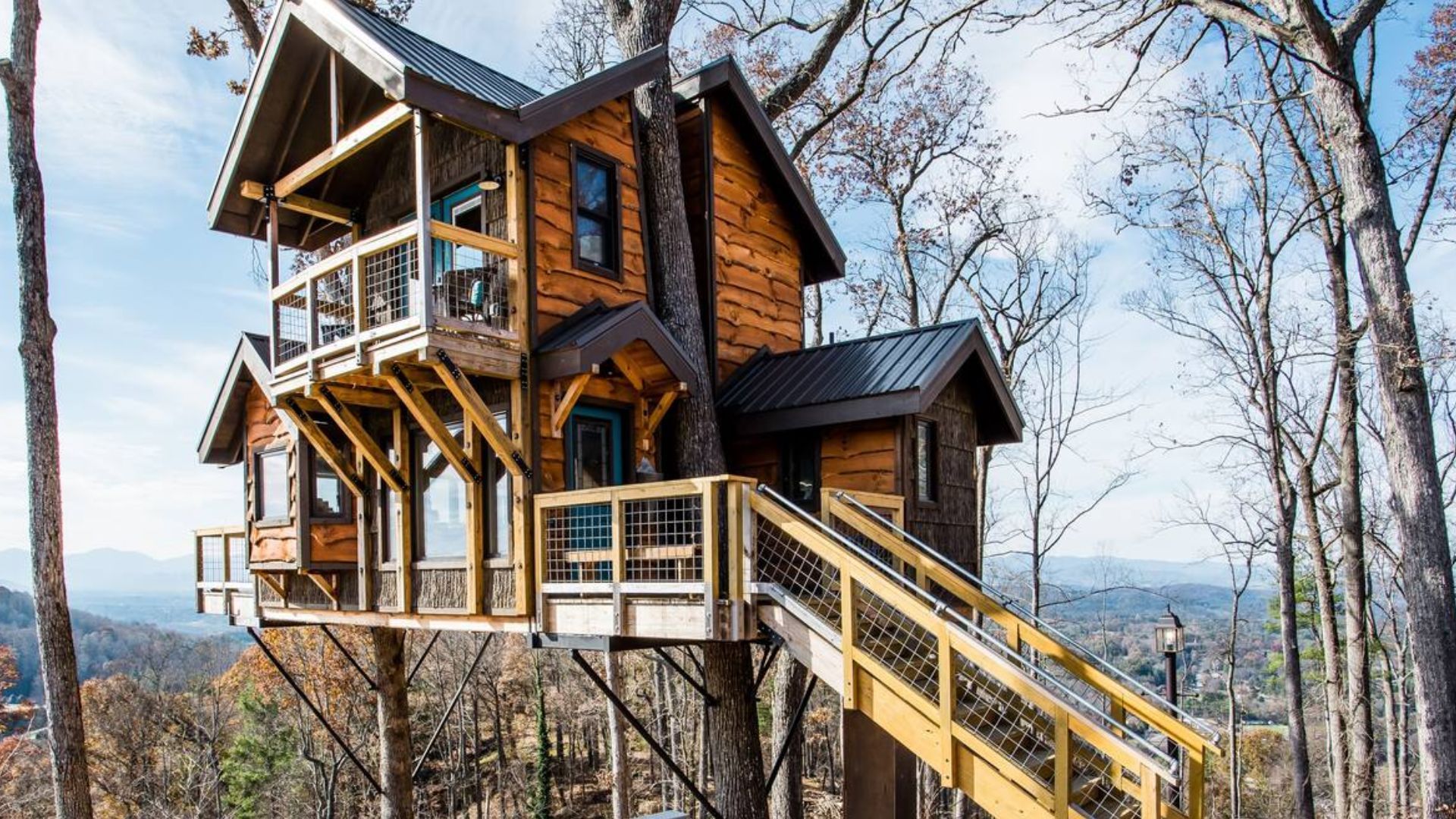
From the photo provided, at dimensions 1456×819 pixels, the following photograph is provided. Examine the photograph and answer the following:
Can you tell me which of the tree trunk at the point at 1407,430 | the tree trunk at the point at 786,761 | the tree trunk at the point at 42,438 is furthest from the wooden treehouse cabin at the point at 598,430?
the tree trunk at the point at 786,761

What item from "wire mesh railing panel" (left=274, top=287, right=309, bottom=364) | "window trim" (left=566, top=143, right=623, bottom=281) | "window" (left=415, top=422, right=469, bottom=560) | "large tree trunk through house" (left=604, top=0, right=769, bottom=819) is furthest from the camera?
"large tree trunk through house" (left=604, top=0, right=769, bottom=819)

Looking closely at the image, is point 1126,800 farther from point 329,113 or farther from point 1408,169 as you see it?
point 1408,169

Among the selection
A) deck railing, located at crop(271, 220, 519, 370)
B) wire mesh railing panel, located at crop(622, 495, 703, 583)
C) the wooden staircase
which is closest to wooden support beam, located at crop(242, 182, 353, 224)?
deck railing, located at crop(271, 220, 519, 370)

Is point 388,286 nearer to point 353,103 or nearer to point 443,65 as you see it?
point 443,65

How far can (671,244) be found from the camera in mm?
9609

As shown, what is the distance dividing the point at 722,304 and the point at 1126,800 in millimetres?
6265

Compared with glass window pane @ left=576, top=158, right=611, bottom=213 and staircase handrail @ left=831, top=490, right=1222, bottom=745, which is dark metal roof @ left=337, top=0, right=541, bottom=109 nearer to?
glass window pane @ left=576, top=158, right=611, bottom=213

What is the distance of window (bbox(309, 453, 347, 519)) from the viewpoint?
9703 mm

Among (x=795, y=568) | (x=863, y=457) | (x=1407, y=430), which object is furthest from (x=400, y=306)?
(x=1407, y=430)

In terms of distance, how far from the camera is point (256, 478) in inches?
437

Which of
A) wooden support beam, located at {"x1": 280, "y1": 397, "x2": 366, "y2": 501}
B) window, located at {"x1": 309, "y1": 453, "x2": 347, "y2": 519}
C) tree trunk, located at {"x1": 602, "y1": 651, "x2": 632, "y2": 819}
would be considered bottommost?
tree trunk, located at {"x1": 602, "y1": 651, "x2": 632, "y2": 819}

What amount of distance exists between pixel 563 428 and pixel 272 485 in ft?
15.2

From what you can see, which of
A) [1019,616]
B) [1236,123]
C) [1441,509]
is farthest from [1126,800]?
[1236,123]

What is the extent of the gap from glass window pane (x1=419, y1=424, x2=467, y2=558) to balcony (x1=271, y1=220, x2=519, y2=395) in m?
1.17
